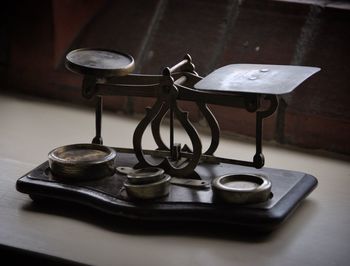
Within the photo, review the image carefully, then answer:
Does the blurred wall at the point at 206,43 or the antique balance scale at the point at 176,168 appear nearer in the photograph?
the antique balance scale at the point at 176,168

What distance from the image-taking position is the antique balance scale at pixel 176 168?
1633mm

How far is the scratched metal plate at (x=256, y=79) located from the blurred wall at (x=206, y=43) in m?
0.44

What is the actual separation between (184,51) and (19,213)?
0.84 meters

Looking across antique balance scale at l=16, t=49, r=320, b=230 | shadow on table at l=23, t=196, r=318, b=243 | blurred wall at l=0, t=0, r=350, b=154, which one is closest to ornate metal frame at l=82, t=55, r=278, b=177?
antique balance scale at l=16, t=49, r=320, b=230

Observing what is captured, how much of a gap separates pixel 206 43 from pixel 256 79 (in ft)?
2.34

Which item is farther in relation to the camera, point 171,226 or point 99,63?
point 99,63

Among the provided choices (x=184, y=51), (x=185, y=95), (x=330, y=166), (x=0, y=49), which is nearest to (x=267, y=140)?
(x=330, y=166)

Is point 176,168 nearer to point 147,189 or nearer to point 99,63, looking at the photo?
point 147,189

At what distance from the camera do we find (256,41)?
2312mm

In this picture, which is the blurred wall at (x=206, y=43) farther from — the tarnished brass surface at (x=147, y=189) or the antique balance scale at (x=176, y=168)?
the tarnished brass surface at (x=147, y=189)

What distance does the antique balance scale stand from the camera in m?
1.63

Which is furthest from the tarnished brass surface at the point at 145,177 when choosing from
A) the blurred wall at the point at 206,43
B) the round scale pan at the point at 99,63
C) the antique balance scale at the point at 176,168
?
the blurred wall at the point at 206,43

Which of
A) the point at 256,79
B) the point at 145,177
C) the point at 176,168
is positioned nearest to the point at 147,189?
the point at 145,177

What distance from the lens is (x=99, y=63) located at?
5.89 feet
